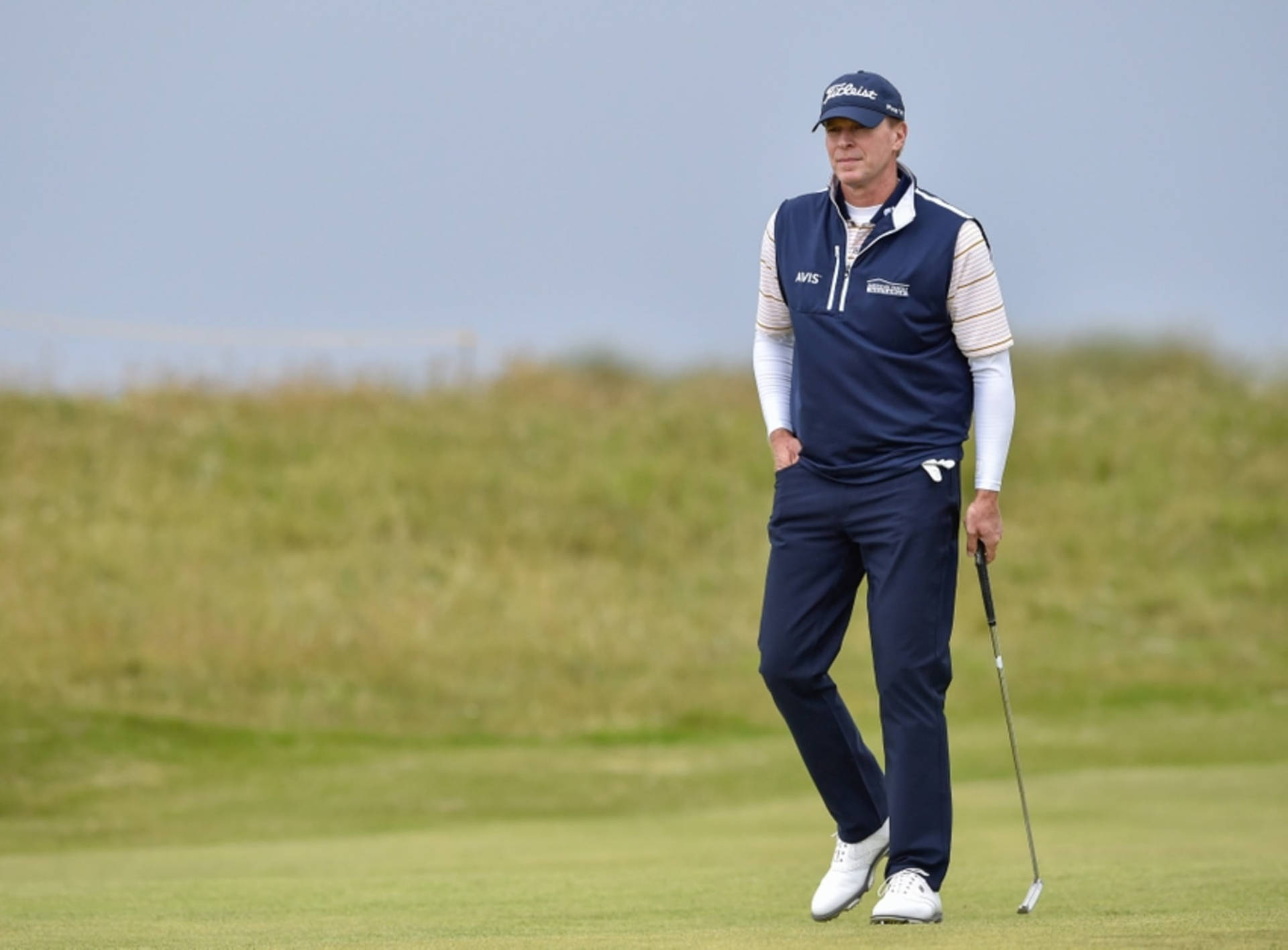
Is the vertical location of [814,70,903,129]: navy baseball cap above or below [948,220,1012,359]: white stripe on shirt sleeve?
above

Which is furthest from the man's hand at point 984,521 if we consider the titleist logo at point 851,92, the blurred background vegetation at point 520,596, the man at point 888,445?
the blurred background vegetation at point 520,596

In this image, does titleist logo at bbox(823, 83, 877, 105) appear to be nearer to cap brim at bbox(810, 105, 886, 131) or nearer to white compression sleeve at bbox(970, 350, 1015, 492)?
cap brim at bbox(810, 105, 886, 131)

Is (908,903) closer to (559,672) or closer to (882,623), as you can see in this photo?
(882,623)

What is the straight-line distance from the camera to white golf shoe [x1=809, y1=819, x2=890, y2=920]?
4406 mm

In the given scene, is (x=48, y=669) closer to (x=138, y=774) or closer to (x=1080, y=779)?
(x=138, y=774)

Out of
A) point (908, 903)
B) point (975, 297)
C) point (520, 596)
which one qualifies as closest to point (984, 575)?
point (975, 297)

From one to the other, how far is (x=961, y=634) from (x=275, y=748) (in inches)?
254

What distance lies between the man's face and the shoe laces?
5.03ft

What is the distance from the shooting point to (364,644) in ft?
49.9

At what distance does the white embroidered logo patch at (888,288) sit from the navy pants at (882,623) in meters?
0.40

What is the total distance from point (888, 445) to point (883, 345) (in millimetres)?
224

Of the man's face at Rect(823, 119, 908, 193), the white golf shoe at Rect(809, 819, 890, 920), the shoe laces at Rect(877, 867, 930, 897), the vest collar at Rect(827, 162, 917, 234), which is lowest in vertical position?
the white golf shoe at Rect(809, 819, 890, 920)

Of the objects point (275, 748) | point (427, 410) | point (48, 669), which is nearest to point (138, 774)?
point (275, 748)

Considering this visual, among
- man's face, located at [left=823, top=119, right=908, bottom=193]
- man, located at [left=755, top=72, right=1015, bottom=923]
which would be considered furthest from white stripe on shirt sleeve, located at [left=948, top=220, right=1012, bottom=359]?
man's face, located at [left=823, top=119, right=908, bottom=193]
